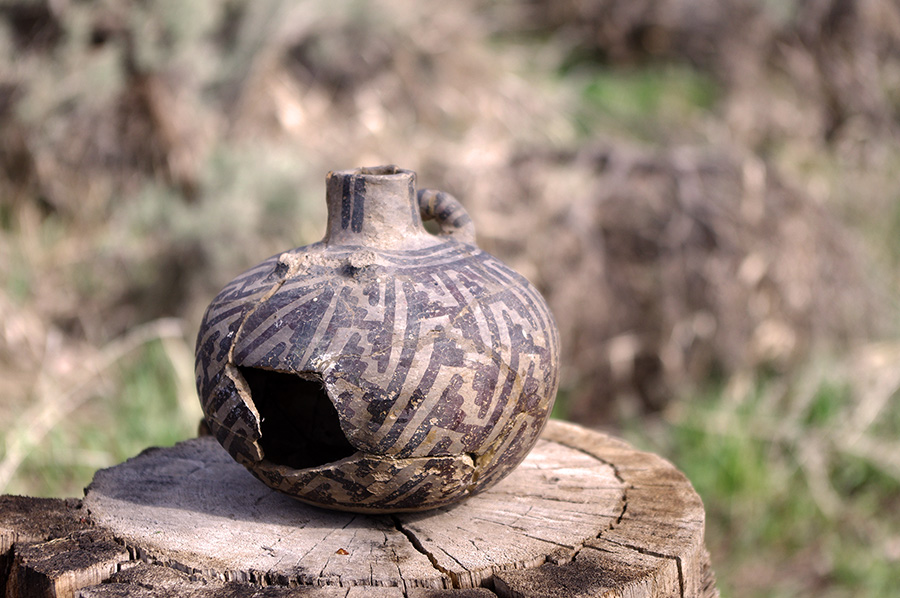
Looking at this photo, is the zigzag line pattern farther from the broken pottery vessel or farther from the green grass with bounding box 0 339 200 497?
the green grass with bounding box 0 339 200 497

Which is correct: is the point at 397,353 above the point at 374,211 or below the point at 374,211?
below

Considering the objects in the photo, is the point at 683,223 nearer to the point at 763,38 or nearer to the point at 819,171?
the point at 819,171

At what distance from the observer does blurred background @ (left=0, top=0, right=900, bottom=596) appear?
3576 millimetres

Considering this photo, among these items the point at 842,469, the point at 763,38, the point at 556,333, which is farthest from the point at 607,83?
the point at 556,333

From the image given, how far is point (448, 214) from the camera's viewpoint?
2.06m

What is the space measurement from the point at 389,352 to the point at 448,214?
51 centimetres

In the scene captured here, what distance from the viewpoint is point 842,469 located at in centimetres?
371

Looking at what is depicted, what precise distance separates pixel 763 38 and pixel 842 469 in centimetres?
429

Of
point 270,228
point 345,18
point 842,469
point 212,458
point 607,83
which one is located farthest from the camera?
point 607,83

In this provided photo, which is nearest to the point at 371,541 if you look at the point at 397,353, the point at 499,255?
the point at 397,353

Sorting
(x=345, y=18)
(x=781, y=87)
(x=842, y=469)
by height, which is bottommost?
(x=842, y=469)

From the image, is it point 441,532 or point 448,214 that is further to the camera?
point 448,214

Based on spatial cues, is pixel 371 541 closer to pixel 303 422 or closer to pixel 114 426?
pixel 303 422

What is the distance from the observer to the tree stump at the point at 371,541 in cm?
165
